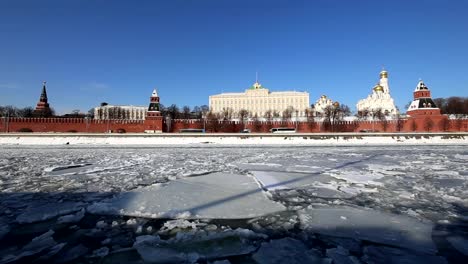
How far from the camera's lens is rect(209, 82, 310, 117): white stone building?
92312mm

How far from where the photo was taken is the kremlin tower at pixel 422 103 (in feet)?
143

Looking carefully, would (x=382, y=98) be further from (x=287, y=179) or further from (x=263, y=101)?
(x=287, y=179)

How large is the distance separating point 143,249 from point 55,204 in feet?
9.33

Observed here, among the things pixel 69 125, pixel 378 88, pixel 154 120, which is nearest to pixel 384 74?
pixel 378 88

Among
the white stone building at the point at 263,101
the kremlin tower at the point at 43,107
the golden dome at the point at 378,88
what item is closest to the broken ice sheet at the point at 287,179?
the kremlin tower at the point at 43,107

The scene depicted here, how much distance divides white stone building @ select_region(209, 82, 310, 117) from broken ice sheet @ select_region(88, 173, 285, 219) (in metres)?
84.5

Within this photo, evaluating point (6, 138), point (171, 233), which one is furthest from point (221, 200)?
point (6, 138)

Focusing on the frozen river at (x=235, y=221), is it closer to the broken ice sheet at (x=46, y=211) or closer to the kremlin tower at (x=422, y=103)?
the broken ice sheet at (x=46, y=211)

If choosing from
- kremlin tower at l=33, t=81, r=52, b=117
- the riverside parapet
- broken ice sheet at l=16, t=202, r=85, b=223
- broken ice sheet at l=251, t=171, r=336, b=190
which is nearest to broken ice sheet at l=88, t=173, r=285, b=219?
broken ice sheet at l=16, t=202, r=85, b=223

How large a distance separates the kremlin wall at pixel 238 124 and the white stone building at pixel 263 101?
140 feet

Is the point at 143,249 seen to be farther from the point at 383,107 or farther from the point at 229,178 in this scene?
the point at 383,107

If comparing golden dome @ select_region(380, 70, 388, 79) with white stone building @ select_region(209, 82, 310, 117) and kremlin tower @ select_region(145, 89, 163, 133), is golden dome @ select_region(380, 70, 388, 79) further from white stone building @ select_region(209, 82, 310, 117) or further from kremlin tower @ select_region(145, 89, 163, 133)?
kremlin tower @ select_region(145, 89, 163, 133)

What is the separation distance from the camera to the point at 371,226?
4039mm

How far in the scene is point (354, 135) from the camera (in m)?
31.6
